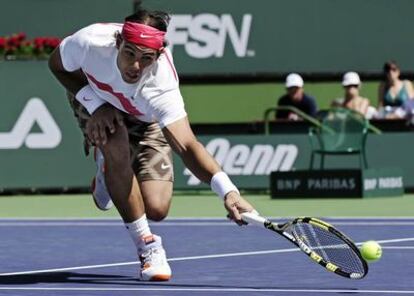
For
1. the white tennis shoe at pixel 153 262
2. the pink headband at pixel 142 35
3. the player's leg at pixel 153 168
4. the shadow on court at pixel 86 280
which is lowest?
the shadow on court at pixel 86 280

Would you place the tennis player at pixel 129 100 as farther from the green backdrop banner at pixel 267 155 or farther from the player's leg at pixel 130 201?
the green backdrop banner at pixel 267 155

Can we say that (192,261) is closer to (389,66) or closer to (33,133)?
(33,133)

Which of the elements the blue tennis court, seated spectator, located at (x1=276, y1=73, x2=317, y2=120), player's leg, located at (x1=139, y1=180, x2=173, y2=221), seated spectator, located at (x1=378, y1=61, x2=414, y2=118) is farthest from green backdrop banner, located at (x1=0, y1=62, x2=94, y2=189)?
player's leg, located at (x1=139, y1=180, x2=173, y2=221)

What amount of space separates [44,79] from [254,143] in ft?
7.83

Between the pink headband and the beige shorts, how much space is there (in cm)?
141

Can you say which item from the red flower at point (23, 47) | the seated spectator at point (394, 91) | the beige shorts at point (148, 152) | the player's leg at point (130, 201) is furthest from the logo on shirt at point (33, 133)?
the player's leg at point (130, 201)

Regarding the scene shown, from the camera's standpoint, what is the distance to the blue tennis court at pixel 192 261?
735cm

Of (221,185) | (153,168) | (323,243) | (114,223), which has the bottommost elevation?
(114,223)

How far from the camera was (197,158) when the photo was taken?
24.4ft

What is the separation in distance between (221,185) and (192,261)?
1577 mm

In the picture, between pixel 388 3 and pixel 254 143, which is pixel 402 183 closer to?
pixel 254 143

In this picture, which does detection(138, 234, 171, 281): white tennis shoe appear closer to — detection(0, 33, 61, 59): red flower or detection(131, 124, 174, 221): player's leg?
detection(131, 124, 174, 221): player's leg

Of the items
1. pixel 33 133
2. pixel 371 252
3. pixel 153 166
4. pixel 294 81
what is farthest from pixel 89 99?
pixel 294 81

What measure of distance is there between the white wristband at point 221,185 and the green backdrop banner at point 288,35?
10.2 meters
